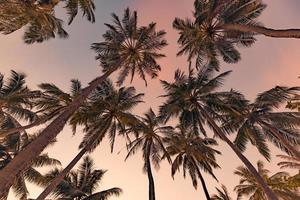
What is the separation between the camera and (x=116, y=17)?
89.0 feet

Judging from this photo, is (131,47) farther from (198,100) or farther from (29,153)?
(29,153)

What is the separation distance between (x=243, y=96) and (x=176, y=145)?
6.10m

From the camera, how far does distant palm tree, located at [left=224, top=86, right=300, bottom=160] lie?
21.4 metres

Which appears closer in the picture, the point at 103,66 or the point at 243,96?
the point at 243,96

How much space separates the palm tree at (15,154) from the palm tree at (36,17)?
8.38 metres

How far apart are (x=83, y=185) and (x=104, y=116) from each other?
6.52 meters

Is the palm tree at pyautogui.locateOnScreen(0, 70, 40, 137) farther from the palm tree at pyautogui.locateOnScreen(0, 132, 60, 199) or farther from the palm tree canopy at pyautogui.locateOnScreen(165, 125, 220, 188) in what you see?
the palm tree canopy at pyautogui.locateOnScreen(165, 125, 220, 188)

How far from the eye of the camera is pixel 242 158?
65.9 ft

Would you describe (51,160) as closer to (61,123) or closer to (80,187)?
(80,187)

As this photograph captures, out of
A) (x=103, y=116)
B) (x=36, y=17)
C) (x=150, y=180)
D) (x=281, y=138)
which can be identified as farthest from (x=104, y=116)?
(x=281, y=138)

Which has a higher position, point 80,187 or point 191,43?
point 191,43

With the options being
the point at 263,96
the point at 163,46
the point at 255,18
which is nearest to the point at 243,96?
the point at 263,96

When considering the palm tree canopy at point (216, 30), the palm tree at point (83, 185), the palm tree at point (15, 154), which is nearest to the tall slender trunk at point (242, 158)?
the palm tree canopy at point (216, 30)

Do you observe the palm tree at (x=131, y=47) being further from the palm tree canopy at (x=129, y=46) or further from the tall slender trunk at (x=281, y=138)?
the tall slender trunk at (x=281, y=138)
